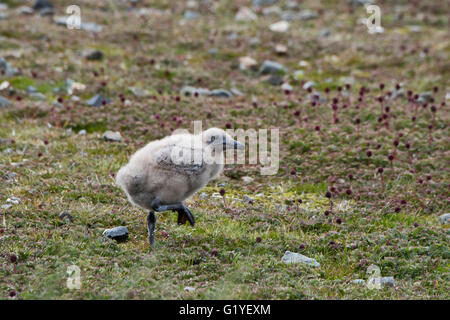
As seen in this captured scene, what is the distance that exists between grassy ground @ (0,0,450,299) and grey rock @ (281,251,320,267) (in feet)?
0.56

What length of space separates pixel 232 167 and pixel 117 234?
347 centimetres

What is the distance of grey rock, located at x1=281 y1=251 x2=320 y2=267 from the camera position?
7779 millimetres

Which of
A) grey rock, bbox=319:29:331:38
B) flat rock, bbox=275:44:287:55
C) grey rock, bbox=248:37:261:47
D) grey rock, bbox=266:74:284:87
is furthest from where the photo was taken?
grey rock, bbox=319:29:331:38

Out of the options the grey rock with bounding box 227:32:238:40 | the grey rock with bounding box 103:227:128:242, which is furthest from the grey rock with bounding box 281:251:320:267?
the grey rock with bounding box 227:32:238:40

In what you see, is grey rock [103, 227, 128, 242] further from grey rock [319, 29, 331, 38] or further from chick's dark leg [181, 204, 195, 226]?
grey rock [319, 29, 331, 38]

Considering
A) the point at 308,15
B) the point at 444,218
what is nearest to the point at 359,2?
the point at 308,15

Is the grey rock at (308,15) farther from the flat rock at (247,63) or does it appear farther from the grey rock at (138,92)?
the grey rock at (138,92)

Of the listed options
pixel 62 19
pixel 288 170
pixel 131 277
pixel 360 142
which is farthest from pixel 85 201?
pixel 62 19

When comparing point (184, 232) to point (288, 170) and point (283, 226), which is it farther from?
point (288, 170)

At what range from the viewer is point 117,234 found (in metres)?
8.23

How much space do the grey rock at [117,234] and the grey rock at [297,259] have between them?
2.14m

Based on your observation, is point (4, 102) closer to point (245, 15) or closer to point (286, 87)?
point (286, 87)

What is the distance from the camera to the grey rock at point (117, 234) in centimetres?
823

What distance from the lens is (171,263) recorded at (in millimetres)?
7609
